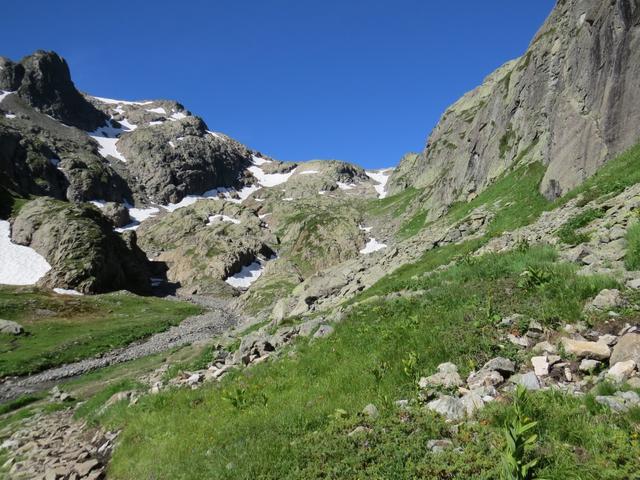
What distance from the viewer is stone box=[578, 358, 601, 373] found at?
26.3 ft

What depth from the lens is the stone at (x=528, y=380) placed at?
8.05 metres

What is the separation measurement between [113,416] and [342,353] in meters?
9.72

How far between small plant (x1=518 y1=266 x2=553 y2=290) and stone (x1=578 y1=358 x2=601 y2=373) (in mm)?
4277

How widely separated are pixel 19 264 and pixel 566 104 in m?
132

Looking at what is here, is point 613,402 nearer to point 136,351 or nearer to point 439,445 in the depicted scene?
point 439,445

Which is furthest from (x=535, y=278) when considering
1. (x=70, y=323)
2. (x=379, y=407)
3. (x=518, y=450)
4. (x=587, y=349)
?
(x=70, y=323)

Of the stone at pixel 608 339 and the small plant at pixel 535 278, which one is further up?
the small plant at pixel 535 278

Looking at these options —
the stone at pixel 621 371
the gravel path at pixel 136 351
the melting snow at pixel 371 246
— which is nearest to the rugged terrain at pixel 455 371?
the stone at pixel 621 371

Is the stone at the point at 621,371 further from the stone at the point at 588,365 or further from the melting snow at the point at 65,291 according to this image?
the melting snow at the point at 65,291

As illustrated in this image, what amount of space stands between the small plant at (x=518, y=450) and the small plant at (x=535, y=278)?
6.61 m

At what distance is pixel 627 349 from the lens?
25.6ft

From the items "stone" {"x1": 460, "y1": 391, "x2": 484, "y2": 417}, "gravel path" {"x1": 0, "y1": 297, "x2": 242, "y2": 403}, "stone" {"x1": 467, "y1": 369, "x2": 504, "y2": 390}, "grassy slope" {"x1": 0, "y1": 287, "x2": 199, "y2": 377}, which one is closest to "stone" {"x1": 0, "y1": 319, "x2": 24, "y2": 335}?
"grassy slope" {"x1": 0, "y1": 287, "x2": 199, "y2": 377}

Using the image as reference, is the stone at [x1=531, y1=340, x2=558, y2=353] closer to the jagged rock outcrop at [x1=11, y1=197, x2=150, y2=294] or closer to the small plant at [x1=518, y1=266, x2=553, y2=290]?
the small plant at [x1=518, y1=266, x2=553, y2=290]

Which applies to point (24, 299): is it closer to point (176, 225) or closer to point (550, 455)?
point (550, 455)
